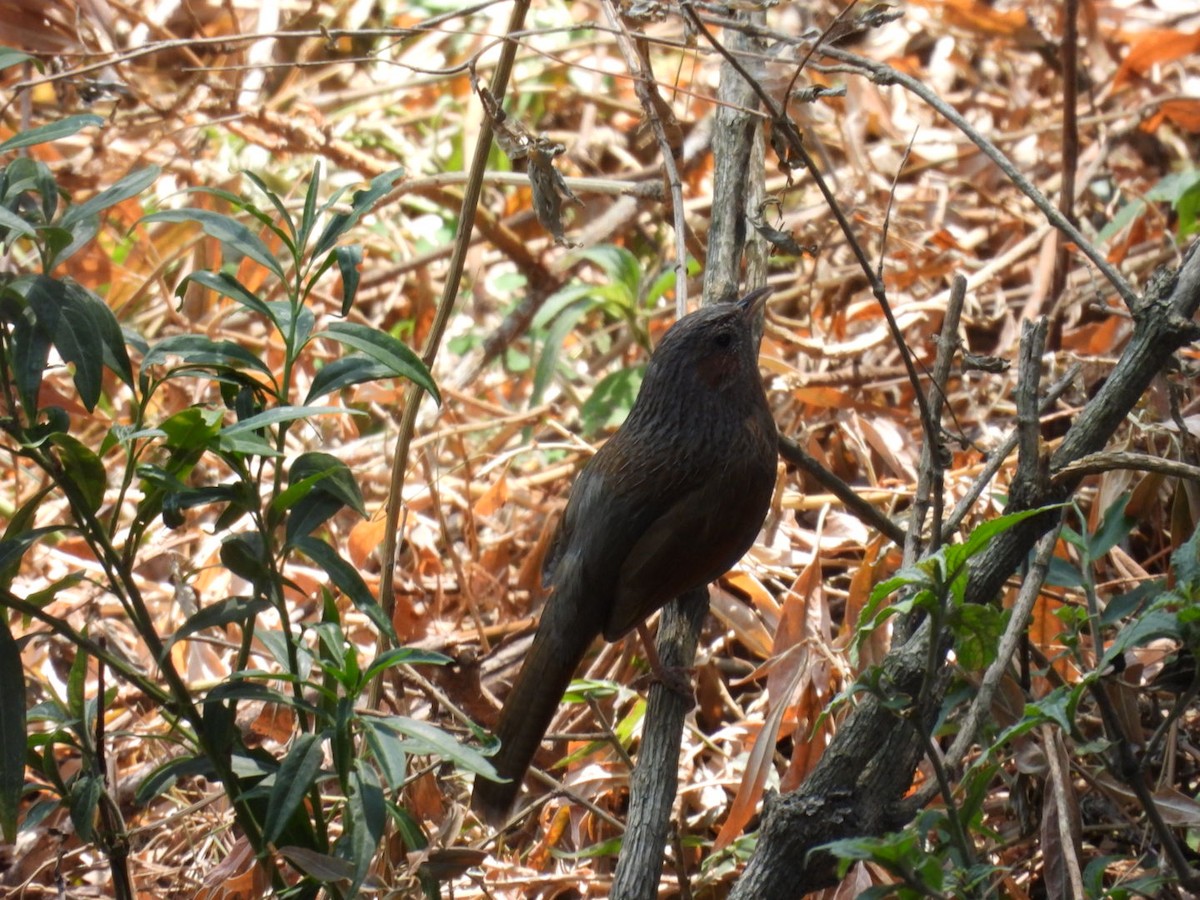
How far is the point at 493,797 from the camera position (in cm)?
327

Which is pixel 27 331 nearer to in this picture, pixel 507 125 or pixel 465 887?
pixel 507 125

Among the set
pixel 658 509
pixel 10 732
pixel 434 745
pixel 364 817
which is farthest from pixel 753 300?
pixel 10 732

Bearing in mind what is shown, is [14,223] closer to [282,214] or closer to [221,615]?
[282,214]

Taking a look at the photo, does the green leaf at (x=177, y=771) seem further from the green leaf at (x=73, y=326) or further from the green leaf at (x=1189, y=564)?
the green leaf at (x=1189, y=564)

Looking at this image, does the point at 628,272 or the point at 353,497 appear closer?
the point at 353,497

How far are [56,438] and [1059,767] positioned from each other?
2.13m

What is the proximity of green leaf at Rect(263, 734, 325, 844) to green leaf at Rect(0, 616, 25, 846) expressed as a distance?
464mm

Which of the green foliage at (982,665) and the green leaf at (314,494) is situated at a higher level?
the green leaf at (314,494)

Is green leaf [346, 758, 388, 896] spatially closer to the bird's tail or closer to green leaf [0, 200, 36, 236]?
the bird's tail

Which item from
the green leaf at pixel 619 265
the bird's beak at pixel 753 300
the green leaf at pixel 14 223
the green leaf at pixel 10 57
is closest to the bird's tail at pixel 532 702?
the bird's beak at pixel 753 300

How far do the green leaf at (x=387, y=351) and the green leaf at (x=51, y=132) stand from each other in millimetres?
577

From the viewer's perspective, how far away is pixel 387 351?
8.13 feet

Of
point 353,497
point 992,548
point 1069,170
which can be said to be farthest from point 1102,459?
point 1069,170

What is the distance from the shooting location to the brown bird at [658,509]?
11.1 feet
